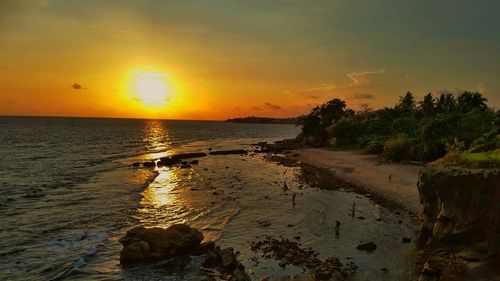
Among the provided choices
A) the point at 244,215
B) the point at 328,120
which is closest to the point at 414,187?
the point at 244,215

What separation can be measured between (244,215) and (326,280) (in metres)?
13.9

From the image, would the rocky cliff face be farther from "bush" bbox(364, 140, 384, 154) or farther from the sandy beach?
"bush" bbox(364, 140, 384, 154)

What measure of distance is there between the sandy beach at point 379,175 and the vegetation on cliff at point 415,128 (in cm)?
387

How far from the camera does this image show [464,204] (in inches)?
672

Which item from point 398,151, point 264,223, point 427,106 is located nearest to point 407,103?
point 427,106

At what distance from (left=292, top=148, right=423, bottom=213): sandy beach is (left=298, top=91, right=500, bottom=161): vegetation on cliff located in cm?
387

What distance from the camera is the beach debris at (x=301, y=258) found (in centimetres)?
1775

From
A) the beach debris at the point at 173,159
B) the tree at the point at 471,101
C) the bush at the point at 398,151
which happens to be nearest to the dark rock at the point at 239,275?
the bush at the point at 398,151

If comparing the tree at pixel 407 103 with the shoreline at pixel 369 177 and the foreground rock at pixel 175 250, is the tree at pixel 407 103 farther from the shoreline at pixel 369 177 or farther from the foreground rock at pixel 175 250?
the foreground rock at pixel 175 250

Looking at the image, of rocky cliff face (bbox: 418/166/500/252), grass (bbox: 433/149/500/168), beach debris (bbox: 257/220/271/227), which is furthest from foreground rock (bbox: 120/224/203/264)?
grass (bbox: 433/149/500/168)

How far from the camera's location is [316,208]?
31.7 meters

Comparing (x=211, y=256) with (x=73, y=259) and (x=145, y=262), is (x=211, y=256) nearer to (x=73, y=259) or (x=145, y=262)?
(x=145, y=262)

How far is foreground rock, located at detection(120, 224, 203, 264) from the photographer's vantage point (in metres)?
20.2

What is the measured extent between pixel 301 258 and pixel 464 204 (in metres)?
8.21
